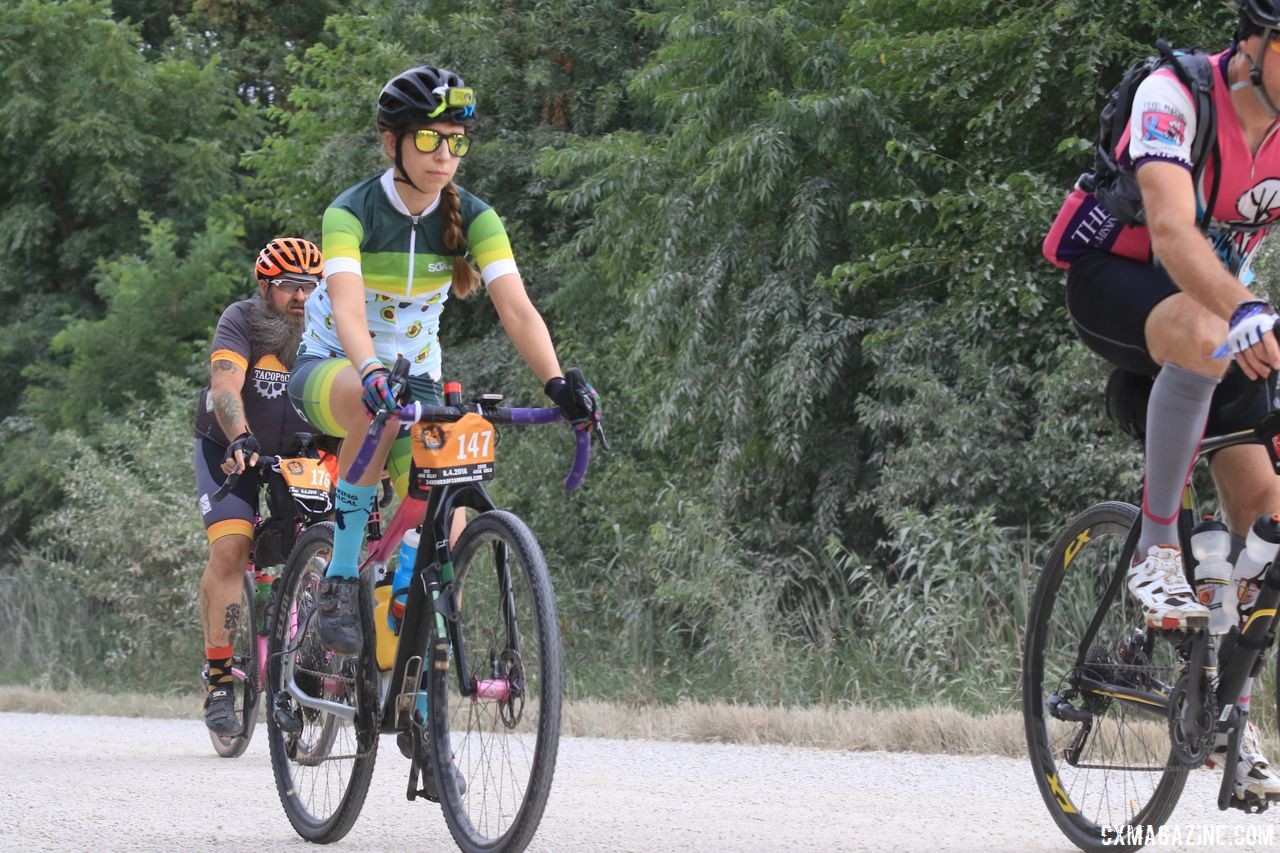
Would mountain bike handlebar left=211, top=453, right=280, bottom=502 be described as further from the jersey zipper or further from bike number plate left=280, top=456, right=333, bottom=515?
the jersey zipper

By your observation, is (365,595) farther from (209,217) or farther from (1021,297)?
(209,217)

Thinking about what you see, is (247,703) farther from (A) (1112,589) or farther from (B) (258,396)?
(A) (1112,589)

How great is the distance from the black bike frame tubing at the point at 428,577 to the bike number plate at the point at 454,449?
2.5 inches

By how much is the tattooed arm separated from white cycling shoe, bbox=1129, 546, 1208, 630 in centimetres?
466

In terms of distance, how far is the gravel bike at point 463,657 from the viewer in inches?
169

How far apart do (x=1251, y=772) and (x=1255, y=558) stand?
50 centimetres

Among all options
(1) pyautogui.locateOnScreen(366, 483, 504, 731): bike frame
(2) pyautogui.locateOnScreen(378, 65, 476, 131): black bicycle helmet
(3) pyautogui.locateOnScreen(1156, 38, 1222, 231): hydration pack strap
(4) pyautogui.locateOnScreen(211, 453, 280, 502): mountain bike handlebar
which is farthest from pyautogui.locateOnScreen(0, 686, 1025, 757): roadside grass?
(2) pyautogui.locateOnScreen(378, 65, 476, 131): black bicycle helmet

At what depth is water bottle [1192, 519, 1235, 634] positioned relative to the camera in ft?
13.0

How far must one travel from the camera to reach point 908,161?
39.2 ft

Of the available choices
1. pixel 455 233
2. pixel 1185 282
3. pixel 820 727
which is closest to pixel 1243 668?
pixel 1185 282

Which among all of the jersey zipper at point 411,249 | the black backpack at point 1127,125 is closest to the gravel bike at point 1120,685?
the black backpack at point 1127,125

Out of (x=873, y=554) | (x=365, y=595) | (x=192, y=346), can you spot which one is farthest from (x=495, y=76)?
(x=365, y=595)

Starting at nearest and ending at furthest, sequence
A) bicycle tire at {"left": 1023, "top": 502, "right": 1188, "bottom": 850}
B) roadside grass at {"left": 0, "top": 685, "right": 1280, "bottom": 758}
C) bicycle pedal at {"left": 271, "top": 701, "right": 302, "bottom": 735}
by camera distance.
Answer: bicycle tire at {"left": 1023, "top": 502, "right": 1188, "bottom": 850} → bicycle pedal at {"left": 271, "top": 701, "right": 302, "bottom": 735} → roadside grass at {"left": 0, "top": 685, "right": 1280, "bottom": 758}

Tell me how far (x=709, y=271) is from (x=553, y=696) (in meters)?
8.55
